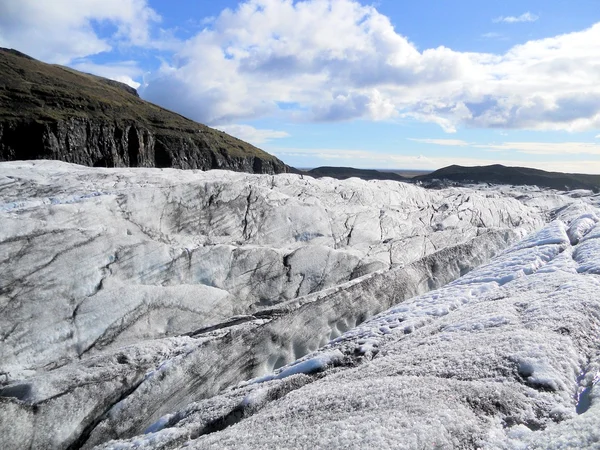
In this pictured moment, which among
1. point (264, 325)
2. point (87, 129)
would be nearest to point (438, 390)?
point (264, 325)

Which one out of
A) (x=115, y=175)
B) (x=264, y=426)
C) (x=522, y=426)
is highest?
(x=115, y=175)

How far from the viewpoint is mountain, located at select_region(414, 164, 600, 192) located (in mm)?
152000

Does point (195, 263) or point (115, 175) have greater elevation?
point (115, 175)

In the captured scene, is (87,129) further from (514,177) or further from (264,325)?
(514,177)

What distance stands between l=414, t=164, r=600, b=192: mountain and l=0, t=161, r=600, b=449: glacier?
140029 mm

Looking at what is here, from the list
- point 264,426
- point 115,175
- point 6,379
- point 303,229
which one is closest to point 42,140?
point 115,175

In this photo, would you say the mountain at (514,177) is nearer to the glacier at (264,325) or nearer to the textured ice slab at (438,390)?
the glacier at (264,325)

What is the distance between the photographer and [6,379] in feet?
44.7

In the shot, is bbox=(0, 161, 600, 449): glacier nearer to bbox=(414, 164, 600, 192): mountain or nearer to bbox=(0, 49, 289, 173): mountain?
bbox=(0, 49, 289, 173): mountain

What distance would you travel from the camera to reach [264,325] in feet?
52.6

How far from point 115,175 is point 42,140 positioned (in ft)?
203

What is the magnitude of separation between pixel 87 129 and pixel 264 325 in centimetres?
8333

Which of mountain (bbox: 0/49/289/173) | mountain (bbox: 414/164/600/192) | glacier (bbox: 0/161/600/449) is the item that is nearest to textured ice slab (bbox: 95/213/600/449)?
glacier (bbox: 0/161/600/449)

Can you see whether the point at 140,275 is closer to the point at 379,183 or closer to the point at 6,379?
the point at 6,379
